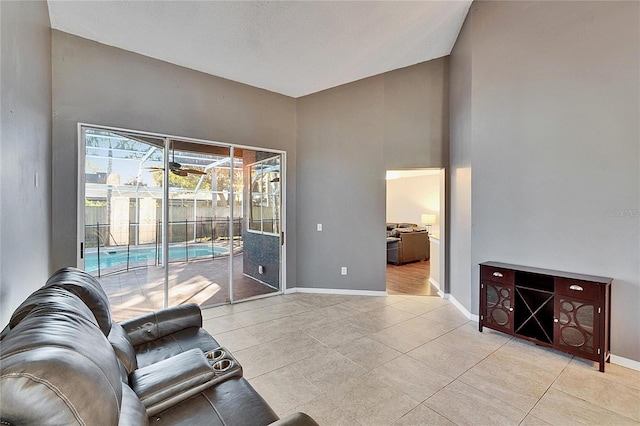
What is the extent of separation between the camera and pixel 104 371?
93cm

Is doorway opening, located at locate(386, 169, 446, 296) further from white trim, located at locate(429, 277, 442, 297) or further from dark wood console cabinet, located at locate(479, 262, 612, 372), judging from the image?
dark wood console cabinet, located at locate(479, 262, 612, 372)

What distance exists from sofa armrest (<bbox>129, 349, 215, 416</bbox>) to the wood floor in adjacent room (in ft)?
12.7

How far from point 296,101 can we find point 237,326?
3639mm

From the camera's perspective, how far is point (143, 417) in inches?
44.8

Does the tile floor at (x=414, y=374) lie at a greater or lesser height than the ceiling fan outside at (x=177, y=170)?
lesser

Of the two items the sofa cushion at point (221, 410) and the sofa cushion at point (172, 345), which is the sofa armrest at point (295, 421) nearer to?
the sofa cushion at point (221, 410)

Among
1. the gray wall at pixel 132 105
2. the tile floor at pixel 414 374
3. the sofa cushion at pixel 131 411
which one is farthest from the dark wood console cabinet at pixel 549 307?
the gray wall at pixel 132 105

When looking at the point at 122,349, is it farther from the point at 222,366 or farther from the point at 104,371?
the point at 104,371

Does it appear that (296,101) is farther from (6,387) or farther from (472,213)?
(6,387)

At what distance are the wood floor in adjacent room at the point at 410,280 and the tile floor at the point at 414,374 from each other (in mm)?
1141

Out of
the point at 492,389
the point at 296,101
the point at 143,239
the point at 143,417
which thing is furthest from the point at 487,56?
the point at 143,239

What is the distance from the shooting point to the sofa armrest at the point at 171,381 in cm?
134

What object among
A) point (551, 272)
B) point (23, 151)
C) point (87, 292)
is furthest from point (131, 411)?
point (551, 272)

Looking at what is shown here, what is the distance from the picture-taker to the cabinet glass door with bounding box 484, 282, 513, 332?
3.08m
